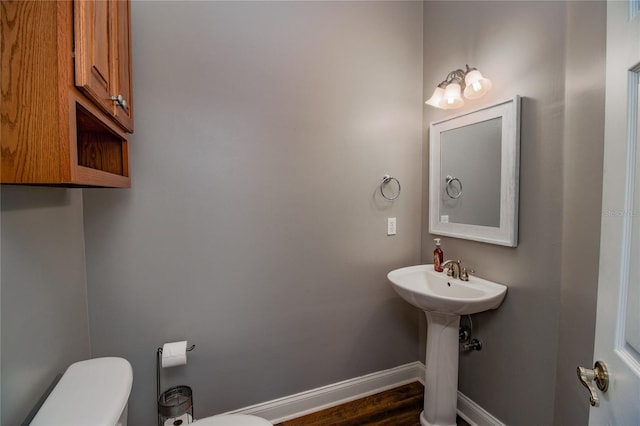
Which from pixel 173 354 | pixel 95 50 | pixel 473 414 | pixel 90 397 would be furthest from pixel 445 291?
pixel 95 50

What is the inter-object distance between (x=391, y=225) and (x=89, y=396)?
1.68m

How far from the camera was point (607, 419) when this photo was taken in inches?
22.6

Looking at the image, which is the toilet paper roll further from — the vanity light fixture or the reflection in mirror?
the vanity light fixture

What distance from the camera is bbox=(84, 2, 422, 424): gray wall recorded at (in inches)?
53.4

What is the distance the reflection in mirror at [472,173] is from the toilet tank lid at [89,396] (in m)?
1.75

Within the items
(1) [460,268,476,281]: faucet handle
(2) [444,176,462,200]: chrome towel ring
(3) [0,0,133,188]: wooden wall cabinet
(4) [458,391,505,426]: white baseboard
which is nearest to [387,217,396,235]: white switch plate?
(2) [444,176,462,200]: chrome towel ring

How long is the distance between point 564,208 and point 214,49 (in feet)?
6.09

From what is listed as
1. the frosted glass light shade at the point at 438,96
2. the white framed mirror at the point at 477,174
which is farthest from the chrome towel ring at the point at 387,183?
the frosted glass light shade at the point at 438,96

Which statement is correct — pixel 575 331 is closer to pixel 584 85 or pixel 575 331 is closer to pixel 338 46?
pixel 584 85

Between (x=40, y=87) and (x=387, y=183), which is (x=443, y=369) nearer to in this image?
(x=387, y=183)

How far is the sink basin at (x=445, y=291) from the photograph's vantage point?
1.30 metres

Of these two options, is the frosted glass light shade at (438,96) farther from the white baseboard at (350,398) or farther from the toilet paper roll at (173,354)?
the toilet paper roll at (173,354)

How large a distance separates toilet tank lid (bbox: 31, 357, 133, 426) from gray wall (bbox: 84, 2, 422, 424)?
17.2 inches

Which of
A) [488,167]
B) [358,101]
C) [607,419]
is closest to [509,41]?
[488,167]
